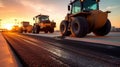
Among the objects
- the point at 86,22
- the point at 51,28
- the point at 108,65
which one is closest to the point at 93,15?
the point at 86,22

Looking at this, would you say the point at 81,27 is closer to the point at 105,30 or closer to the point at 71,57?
the point at 105,30

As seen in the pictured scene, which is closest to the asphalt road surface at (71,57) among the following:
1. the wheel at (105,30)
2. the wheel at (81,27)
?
the wheel at (81,27)

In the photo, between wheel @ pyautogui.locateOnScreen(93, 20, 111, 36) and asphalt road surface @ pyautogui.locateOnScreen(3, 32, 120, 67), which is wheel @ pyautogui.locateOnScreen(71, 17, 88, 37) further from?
asphalt road surface @ pyautogui.locateOnScreen(3, 32, 120, 67)

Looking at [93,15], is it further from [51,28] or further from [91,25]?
[51,28]

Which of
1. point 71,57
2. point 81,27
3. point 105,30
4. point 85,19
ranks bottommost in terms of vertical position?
point 71,57

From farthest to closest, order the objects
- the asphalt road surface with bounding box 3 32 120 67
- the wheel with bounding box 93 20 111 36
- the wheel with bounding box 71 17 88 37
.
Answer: the wheel with bounding box 93 20 111 36
the wheel with bounding box 71 17 88 37
the asphalt road surface with bounding box 3 32 120 67

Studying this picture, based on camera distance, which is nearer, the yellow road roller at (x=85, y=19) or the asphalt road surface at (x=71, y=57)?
the asphalt road surface at (x=71, y=57)

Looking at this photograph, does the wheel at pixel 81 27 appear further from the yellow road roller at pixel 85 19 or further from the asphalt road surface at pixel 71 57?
the asphalt road surface at pixel 71 57

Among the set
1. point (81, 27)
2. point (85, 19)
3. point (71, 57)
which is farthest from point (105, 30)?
point (71, 57)

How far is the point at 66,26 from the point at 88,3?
2754 millimetres

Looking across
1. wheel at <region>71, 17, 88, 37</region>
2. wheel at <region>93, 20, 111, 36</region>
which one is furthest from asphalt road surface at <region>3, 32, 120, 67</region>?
wheel at <region>93, 20, 111, 36</region>

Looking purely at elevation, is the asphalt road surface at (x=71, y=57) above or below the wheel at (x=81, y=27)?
below

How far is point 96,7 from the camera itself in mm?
13391

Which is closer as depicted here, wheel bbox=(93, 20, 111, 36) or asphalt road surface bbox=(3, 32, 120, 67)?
asphalt road surface bbox=(3, 32, 120, 67)
